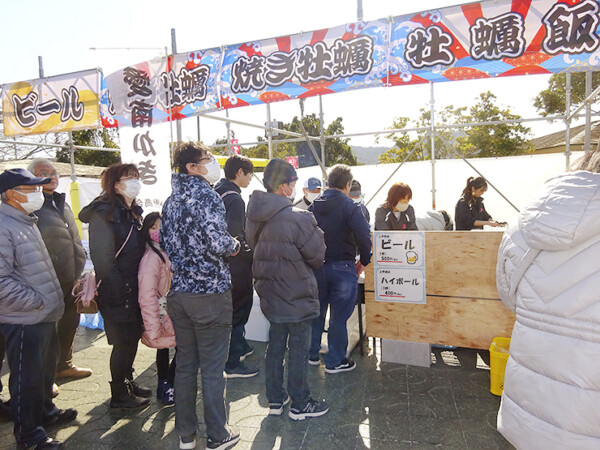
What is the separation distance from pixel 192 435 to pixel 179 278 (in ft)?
3.33

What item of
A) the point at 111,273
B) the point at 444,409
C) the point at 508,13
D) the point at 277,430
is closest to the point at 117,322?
the point at 111,273

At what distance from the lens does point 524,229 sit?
59.0 inches

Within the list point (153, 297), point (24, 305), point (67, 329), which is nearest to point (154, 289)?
point (153, 297)

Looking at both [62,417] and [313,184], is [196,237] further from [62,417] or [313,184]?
[313,184]

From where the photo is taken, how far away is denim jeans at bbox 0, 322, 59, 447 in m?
2.44

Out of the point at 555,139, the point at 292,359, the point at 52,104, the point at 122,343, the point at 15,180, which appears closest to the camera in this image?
the point at 15,180

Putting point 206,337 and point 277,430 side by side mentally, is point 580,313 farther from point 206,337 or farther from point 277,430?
point 277,430

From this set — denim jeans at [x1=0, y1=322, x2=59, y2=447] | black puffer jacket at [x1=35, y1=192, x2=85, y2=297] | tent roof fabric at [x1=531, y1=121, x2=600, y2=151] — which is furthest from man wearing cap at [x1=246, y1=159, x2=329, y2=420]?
tent roof fabric at [x1=531, y1=121, x2=600, y2=151]

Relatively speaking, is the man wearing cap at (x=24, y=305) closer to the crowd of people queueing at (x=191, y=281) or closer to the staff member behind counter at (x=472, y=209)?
the crowd of people queueing at (x=191, y=281)

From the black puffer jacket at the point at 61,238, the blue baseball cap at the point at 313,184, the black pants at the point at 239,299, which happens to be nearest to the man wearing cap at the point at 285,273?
the black pants at the point at 239,299

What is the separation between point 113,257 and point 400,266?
89.0 inches

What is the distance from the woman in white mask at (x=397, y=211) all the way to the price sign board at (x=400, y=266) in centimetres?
68

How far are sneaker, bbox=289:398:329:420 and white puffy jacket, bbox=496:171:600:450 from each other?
4.84 feet

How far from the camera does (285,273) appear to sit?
2.65 meters
